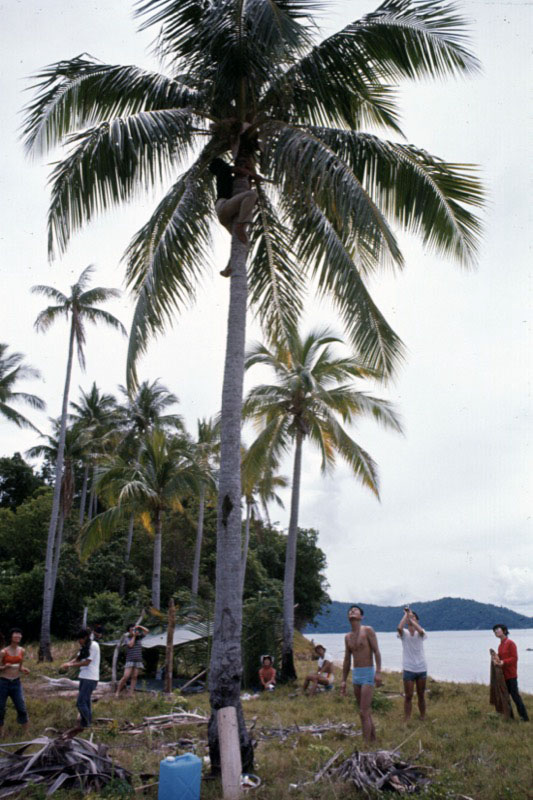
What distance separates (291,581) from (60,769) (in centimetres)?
1233

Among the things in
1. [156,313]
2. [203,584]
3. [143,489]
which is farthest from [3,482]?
[156,313]

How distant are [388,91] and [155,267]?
4469mm

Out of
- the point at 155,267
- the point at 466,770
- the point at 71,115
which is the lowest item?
the point at 466,770

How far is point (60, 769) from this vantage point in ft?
20.4

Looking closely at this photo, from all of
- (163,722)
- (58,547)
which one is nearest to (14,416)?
(58,547)

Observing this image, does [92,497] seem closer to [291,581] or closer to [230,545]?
[291,581]

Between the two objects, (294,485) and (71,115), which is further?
(294,485)

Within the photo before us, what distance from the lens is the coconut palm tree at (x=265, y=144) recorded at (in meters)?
8.24

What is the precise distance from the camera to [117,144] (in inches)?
342

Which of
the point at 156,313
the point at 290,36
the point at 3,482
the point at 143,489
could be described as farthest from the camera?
the point at 3,482

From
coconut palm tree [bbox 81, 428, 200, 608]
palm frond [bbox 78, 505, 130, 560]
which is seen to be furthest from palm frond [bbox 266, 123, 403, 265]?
coconut palm tree [bbox 81, 428, 200, 608]

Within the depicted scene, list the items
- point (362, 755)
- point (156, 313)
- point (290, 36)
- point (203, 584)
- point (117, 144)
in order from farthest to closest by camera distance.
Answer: point (203, 584) < point (156, 313) < point (117, 144) < point (290, 36) < point (362, 755)

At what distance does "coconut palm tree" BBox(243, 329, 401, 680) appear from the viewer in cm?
1773

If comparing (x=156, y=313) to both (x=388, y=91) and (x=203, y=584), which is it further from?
(x=203, y=584)
